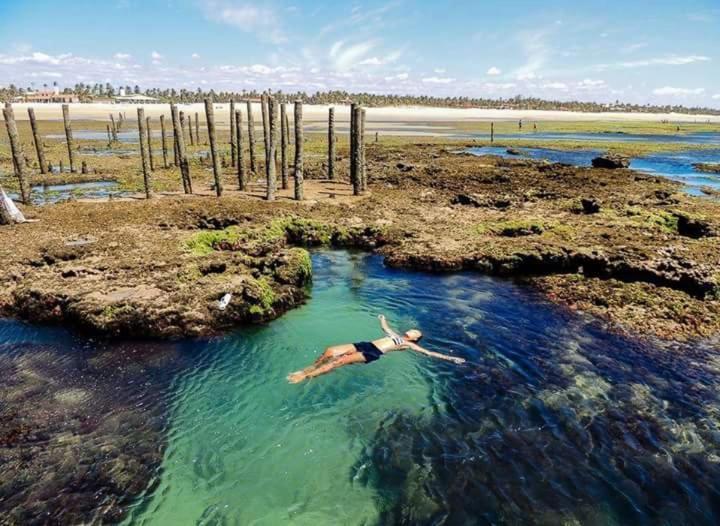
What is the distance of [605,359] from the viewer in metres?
10.2

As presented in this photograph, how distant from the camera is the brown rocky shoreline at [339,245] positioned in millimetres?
11562

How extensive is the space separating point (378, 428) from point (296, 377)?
2135 millimetres

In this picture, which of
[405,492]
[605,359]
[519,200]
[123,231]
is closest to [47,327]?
[123,231]

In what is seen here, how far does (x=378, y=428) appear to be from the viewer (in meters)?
8.27

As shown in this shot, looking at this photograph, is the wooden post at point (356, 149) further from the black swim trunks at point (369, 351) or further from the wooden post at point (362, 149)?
the black swim trunks at point (369, 351)

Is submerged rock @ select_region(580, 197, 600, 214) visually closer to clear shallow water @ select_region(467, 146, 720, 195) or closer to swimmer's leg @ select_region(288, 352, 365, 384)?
clear shallow water @ select_region(467, 146, 720, 195)

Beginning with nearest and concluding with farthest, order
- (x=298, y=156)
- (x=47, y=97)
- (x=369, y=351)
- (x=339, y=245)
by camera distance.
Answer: (x=369, y=351) < (x=339, y=245) < (x=298, y=156) < (x=47, y=97)

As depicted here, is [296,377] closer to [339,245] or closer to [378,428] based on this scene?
[378,428]

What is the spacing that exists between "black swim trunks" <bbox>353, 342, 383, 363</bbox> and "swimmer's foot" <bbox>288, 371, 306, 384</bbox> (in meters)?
1.40

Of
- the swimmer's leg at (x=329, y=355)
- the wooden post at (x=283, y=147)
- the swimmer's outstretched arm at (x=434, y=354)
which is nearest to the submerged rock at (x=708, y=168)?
the wooden post at (x=283, y=147)

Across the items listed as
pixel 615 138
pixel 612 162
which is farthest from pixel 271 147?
pixel 615 138

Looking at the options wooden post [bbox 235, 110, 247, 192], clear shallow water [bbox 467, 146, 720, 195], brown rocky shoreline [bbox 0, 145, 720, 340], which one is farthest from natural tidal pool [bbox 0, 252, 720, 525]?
clear shallow water [bbox 467, 146, 720, 195]

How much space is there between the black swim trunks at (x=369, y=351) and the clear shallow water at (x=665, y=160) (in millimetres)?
25482

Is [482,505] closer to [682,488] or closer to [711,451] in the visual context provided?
[682,488]
